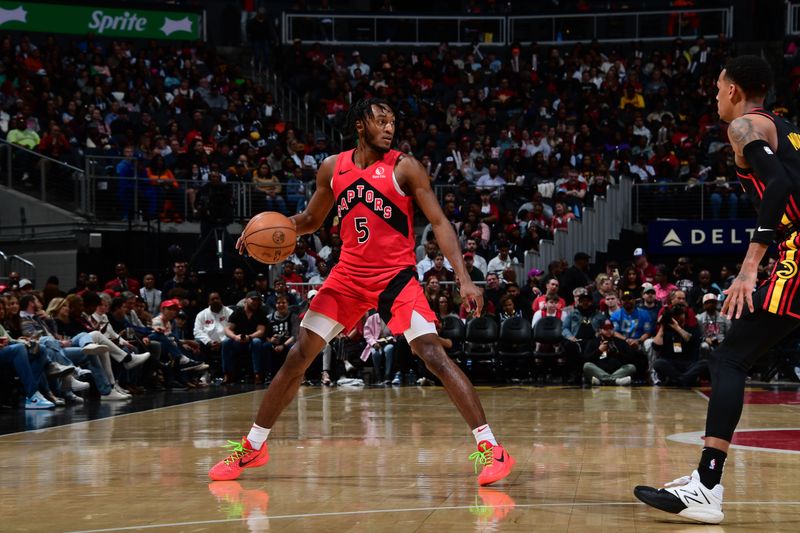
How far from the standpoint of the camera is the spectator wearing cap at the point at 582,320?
16219 millimetres

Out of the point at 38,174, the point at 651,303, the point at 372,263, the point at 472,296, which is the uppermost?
the point at 38,174

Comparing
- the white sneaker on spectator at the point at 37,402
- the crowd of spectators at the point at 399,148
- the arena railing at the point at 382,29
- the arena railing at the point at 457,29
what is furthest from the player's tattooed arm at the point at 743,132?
the arena railing at the point at 382,29

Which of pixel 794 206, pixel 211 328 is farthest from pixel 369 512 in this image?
pixel 211 328

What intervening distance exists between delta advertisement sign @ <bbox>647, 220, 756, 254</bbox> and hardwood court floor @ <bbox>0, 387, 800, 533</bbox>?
29.3 ft

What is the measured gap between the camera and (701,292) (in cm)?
1678

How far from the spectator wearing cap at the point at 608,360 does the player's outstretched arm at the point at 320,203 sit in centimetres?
967

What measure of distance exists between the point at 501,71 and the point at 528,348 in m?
11.6

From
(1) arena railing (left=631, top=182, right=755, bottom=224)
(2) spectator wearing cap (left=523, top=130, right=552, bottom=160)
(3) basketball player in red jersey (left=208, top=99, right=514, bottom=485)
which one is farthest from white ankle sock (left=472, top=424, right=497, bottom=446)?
(2) spectator wearing cap (left=523, top=130, right=552, bottom=160)

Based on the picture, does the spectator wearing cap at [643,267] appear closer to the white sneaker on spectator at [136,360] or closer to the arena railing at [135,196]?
the arena railing at [135,196]

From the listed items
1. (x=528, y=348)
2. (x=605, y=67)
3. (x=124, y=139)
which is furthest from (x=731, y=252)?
Result: (x=124, y=139)

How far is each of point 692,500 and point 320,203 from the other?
2.85 m

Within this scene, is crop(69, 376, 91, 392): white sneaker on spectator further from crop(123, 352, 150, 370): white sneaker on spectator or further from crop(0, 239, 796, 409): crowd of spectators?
crop(123, 352, 150, 370): white sneaker on spectator

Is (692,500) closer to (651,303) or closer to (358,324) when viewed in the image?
(651,303)

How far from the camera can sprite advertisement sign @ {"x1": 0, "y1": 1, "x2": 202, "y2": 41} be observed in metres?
25.2
